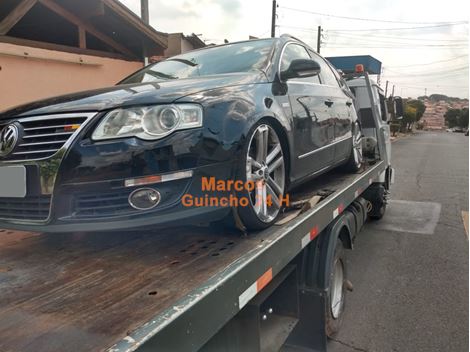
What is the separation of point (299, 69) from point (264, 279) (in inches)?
63.4

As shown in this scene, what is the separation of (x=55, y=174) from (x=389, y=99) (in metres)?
7.48

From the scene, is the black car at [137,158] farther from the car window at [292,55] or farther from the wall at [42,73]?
the wall at [42,73]

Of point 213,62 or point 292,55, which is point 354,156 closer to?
point 292,55

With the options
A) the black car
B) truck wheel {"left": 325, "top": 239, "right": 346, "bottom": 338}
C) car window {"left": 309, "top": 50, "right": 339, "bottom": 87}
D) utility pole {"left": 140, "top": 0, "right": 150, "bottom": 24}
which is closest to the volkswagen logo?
the black car

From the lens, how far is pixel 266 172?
2637 millimetres

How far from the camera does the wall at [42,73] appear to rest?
6965 mm

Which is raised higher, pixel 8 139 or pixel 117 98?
pixel 117 98

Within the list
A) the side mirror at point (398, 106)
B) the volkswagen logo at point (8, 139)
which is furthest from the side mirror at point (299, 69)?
the side mirror at point (398, 106)

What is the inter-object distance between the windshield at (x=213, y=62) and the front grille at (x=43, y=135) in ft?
3.93

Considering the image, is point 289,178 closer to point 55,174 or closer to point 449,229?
point 55,174

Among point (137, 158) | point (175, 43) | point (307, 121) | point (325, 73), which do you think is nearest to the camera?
point (137, 158)

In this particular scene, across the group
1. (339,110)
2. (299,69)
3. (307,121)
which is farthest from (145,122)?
(339,110)

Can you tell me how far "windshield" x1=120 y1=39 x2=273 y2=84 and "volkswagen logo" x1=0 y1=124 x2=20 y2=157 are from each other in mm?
1232

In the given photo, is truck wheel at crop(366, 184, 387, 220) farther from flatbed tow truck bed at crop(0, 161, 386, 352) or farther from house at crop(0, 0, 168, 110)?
house at crop(0, 0, 168, 110)
